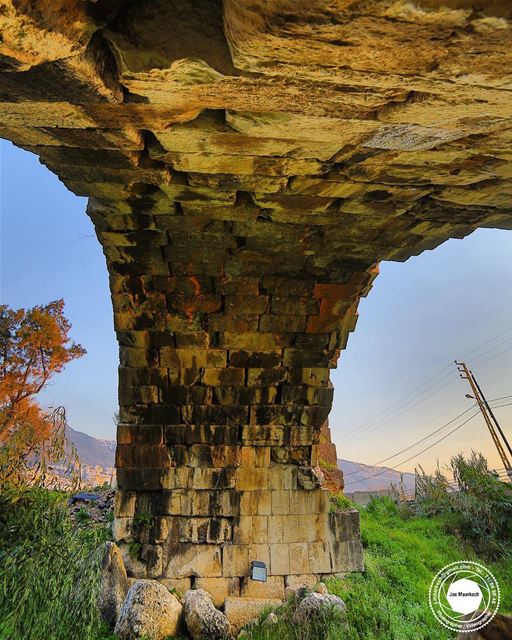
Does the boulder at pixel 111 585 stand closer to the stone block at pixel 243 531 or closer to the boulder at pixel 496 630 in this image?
the stone block at pixel 243 531

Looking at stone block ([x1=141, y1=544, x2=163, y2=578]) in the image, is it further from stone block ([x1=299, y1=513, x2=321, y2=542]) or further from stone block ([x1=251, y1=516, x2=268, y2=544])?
stone block ([x1=299, y1=513, x2=321, y2=542])

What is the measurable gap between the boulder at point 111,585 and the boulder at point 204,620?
0.88m

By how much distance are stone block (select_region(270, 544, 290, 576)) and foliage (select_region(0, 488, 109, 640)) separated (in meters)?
3.09

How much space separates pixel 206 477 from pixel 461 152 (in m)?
5.55

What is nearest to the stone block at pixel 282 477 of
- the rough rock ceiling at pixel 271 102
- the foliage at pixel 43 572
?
the foliage at pixel 43 572

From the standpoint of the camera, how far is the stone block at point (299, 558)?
6.27 metres

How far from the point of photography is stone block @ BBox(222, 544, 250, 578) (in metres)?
6.09

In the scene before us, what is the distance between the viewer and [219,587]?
6.02 meters

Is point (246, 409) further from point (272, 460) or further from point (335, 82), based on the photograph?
point (335, 82)

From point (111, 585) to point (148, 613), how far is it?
72 centimetres

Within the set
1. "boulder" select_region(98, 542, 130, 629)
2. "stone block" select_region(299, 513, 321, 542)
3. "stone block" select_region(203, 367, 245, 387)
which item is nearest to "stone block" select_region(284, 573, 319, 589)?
"stone block" select_region(299, 513, 321, 542)

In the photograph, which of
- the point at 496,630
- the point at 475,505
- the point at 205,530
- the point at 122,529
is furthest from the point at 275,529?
the point at 475,505

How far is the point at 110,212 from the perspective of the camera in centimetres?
402

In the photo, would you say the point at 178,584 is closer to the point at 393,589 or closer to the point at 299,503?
the point at 299,503
